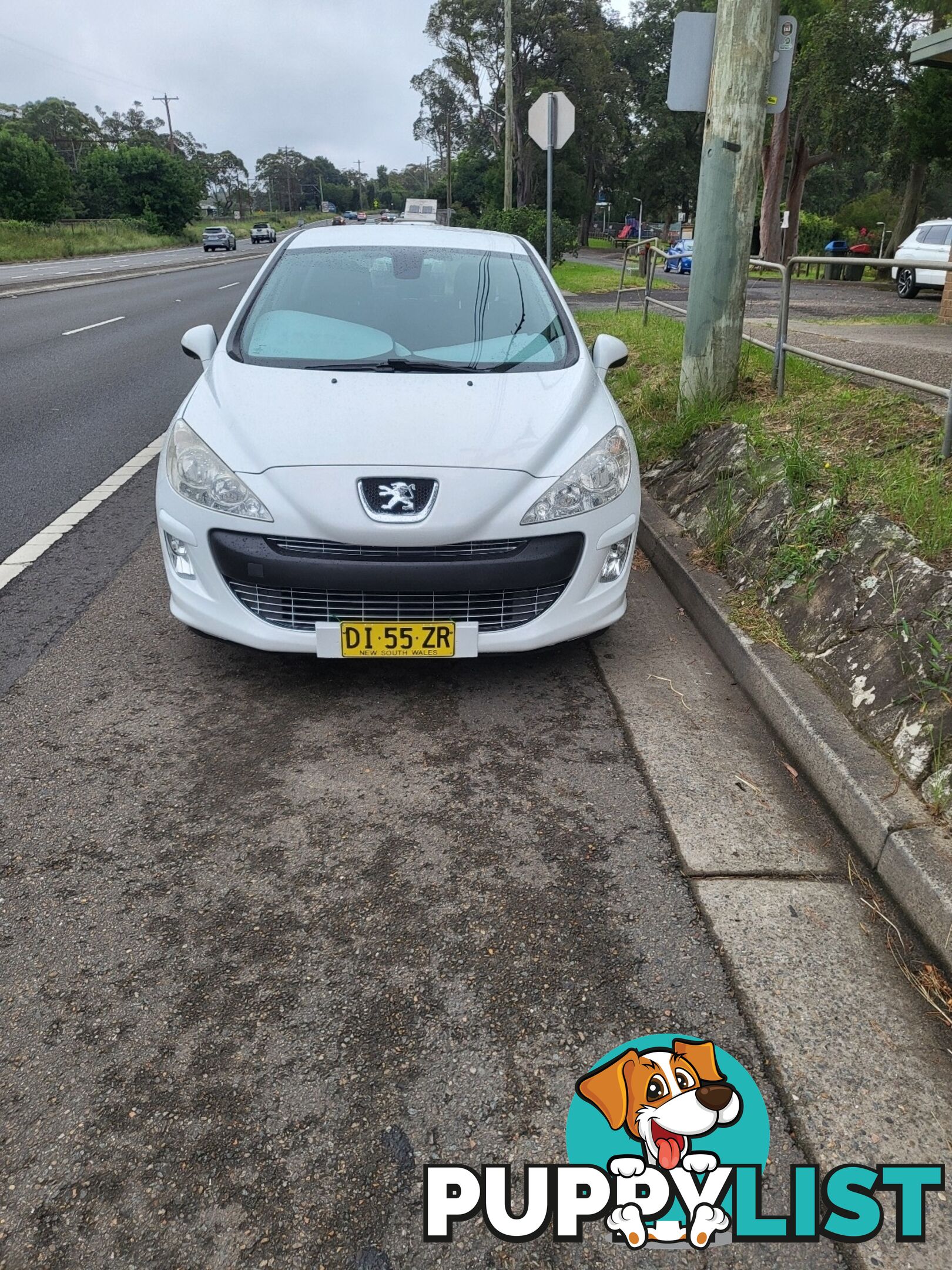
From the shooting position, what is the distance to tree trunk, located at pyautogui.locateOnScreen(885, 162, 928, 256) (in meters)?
29.7

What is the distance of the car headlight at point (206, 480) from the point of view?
3385 millimetres

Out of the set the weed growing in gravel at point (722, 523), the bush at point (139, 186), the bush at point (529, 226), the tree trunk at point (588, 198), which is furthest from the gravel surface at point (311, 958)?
the bush at point (139, 186)

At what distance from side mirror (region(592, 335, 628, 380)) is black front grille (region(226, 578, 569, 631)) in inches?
55.9

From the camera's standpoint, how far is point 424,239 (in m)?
5.04

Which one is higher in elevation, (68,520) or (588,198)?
(588,198)

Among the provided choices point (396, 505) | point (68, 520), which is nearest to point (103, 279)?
point (68, 520)

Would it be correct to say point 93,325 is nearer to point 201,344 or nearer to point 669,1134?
point 201,344

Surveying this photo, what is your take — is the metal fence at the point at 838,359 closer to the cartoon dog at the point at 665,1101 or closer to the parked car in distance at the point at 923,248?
the cartoon dog at the point at 665,1101

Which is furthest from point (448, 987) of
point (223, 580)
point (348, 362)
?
point (348, 362)

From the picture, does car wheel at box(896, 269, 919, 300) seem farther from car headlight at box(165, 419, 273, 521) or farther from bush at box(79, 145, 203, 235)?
bush at box(79, 145, 203, 235)

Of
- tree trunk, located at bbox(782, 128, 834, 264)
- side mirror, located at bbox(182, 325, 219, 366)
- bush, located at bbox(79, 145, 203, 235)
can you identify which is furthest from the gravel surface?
bush, located at bbox(79, 145, 203, 235)

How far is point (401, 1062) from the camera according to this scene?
206 centimetres

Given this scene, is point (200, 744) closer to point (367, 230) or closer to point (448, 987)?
point (448, 987)

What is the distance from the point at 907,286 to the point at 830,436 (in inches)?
662
